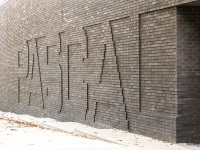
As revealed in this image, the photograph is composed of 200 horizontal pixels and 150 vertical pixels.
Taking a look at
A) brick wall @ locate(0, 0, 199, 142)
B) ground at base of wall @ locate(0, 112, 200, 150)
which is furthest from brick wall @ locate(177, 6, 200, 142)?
ground at base of wall @ locate(0, 112, 200, 150)

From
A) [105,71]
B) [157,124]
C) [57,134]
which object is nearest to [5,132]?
[57,134]

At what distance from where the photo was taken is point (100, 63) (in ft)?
42.9

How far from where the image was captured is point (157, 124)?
33.8 feet

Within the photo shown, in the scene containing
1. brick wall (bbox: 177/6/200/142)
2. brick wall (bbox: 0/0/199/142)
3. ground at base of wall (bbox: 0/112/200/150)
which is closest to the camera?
ground at base of wall (bbox: 0/112/200/150)

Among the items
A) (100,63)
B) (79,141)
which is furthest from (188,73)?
(100,63)

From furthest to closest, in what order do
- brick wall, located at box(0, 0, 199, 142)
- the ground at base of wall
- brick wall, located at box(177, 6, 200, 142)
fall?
brick wall, located at box(0, 0, 199, 142)
brick wall, located at box(177, 6, 200, 142)
the ground at base of wall

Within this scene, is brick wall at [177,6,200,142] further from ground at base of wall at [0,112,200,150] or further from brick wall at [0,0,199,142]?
ground at base of wall at [0,112,200,150]

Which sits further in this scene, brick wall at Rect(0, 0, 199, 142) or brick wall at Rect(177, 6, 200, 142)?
brick wall at Rect(0, 0, 199, 142)

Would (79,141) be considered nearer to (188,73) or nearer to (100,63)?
(188,73)

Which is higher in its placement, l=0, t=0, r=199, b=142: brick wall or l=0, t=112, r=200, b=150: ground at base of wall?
l=0, t=0, r=199, b=142: brick wall

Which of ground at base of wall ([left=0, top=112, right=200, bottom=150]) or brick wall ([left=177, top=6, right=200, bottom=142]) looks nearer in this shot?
ground at base of wall ([left=0, top=112, right=200, bottom=150])

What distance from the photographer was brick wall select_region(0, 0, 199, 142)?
10.1 metres

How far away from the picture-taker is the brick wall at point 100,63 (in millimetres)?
10102

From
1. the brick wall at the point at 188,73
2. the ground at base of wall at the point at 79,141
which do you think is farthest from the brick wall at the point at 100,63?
the ground at base of wall at the point at 79,141
